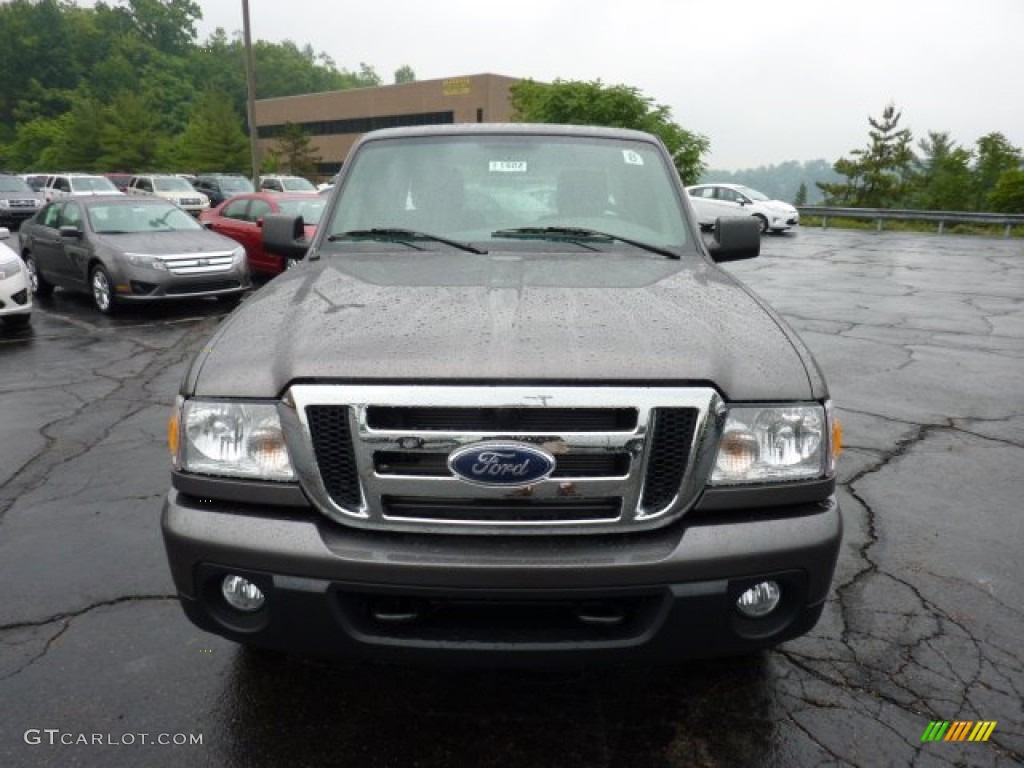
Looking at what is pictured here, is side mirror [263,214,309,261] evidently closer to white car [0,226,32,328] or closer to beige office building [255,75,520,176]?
white car [0,226,32,328]

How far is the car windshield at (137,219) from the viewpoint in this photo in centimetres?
1065

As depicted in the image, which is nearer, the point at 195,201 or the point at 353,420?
the point at 353,420

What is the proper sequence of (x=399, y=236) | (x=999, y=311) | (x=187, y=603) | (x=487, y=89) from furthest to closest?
(x=487, y=89) → (x=999, y=311) → (x=399, y=236) → (x=187, y=603)

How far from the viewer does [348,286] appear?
2.70m

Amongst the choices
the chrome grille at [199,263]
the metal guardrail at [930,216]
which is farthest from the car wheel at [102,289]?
the metal guardrail at [930,216]

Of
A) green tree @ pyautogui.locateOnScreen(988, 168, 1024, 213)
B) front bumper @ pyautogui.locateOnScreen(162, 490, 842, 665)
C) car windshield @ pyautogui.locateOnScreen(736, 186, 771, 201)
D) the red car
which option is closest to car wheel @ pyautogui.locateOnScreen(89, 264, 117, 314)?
the red car

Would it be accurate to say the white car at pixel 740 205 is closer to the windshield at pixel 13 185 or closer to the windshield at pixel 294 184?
the windshield at pixel 294 184

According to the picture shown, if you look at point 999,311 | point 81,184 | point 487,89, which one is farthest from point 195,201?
point 487,89

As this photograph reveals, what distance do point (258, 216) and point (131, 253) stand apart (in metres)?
3.58

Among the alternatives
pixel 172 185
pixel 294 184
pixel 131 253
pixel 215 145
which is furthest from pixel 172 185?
pixel 215 145

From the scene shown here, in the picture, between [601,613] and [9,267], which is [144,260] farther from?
[601,613]

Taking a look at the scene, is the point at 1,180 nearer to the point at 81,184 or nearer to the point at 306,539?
the point at 81,184

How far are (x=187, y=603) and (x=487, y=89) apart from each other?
6003 cm

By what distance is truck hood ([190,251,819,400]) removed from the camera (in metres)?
2.02
